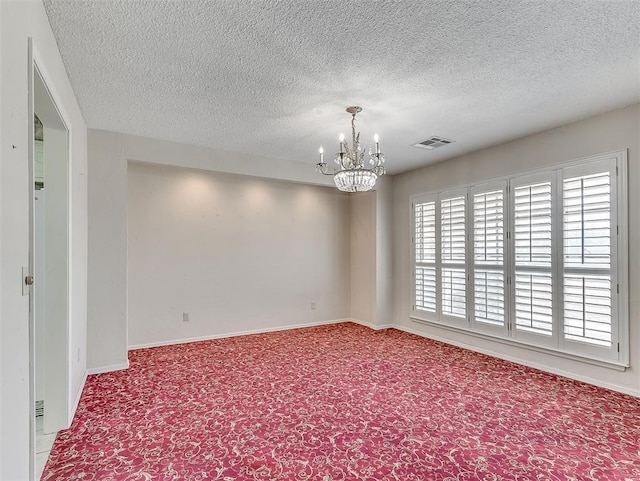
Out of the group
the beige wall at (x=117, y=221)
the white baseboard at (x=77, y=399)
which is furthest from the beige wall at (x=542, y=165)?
the white baseboard at (x=77, y=399)

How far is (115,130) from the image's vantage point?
4.10 metres

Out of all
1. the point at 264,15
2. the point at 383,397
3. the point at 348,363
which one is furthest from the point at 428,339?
the point at 264,15

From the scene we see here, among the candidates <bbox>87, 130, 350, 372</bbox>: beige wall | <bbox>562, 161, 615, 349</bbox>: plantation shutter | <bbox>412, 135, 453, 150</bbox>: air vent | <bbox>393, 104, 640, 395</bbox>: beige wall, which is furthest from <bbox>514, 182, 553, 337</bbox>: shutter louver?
<bbox>87, 130, 350, 372</bbox>: beige wall

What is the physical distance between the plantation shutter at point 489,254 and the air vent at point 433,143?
84 cm

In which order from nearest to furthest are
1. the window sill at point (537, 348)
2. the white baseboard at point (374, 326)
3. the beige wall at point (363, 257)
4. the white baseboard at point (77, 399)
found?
the white baseboard at point (77, 399), the window sill at point (537, 348), the white baseboard at point (374, 326), the beige wall at point (363, 257)

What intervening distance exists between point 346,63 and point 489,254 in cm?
330

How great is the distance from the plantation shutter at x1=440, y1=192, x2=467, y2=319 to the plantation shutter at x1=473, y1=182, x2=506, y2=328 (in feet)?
0.65

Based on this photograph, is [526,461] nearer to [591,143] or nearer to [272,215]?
[591,143]

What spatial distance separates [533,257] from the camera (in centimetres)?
411

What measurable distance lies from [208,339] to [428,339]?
11.5 ft

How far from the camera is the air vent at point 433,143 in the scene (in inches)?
172

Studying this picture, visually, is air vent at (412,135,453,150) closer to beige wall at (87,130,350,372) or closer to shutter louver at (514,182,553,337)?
shutter louver at (514,182,553,337)

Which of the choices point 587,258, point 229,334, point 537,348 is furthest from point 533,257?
point 229,334

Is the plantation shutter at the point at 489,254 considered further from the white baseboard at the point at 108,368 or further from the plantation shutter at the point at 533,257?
the white baseboard at the point at 108,368
